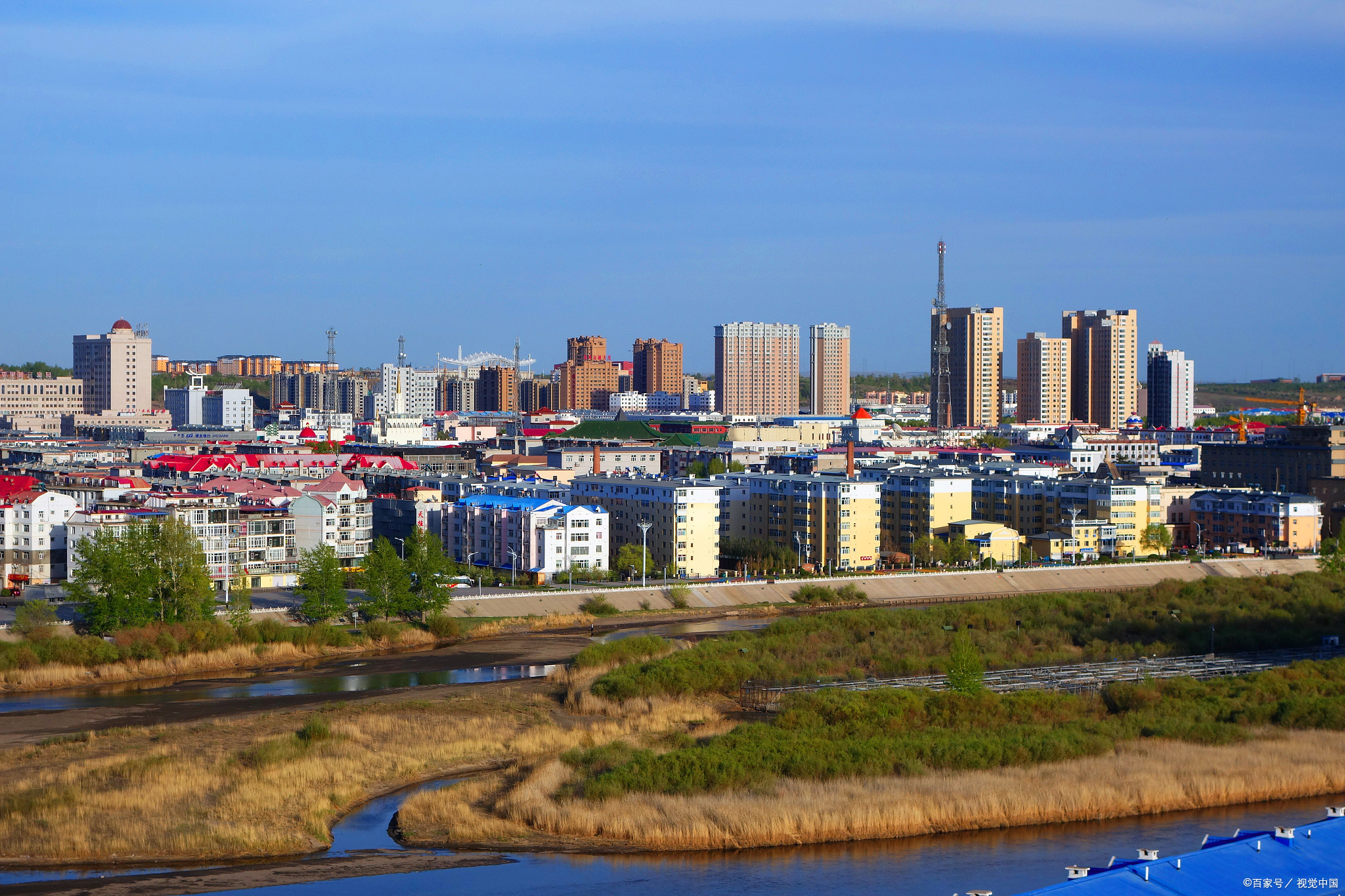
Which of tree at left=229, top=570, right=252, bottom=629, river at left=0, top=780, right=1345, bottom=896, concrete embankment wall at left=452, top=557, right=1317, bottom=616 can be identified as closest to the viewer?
river at left=0, top=780, right=1345, bottom=896

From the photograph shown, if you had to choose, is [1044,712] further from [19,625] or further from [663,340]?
[663,340]

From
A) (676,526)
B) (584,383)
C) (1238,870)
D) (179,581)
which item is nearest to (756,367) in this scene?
(584,383)

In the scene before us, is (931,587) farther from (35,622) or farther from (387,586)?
(35,622)

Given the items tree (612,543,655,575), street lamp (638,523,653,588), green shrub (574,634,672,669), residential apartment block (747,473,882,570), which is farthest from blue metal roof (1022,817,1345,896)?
residential apartment block (747,473,882,570)

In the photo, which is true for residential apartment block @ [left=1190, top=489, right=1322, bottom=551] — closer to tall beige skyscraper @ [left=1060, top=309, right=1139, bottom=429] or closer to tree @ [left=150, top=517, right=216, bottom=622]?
tree @ [left=150, top=517, right=216, bottom=622]

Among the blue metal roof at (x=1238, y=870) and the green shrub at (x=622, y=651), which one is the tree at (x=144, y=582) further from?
the blue metal roof at (x=1238, y=870)

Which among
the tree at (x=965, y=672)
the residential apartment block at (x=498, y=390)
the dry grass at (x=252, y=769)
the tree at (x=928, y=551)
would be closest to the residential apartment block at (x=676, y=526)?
the tree at (x=928, y=551)
